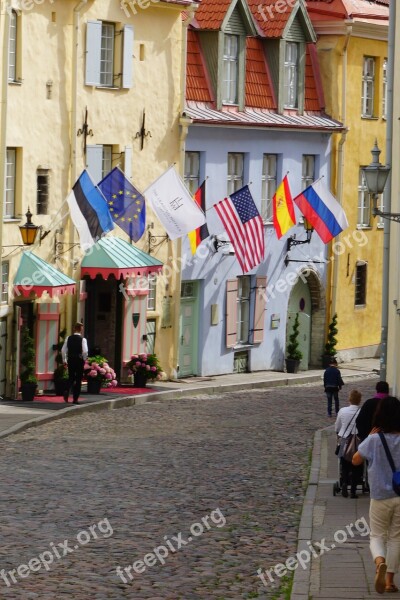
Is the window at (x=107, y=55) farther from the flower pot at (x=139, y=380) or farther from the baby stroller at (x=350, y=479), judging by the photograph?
the baby stroller at (x=350, y=479)

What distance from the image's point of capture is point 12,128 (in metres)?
32.0

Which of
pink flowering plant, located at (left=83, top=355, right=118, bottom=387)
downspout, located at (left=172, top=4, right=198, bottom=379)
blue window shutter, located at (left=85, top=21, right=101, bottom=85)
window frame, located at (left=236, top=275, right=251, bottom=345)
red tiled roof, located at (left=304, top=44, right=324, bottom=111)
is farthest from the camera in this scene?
red tiled roof, located at (left=304, top=44, right=324, bottom=111)

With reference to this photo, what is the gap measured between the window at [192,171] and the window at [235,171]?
59.0 inches

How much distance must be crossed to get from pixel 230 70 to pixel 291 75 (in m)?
3.38

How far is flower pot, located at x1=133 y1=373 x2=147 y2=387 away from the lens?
3566cm

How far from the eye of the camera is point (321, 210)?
38875mm

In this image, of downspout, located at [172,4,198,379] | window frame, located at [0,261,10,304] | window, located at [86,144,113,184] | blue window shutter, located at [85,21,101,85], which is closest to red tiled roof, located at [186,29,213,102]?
downspout, located at [172,4,198,379]

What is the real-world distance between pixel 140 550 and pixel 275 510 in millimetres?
3277

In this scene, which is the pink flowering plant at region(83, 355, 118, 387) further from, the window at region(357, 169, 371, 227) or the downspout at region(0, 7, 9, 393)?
the window at region(357, 169, 371, 227)

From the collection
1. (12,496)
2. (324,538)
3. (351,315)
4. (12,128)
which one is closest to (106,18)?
(12,128)

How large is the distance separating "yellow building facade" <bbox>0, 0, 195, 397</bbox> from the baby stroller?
1338 cm

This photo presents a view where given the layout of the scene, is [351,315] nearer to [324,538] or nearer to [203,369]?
[203,369]

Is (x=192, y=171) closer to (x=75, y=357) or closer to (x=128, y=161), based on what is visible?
(x=128, y=161)

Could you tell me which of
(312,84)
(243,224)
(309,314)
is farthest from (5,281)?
(312,84)
